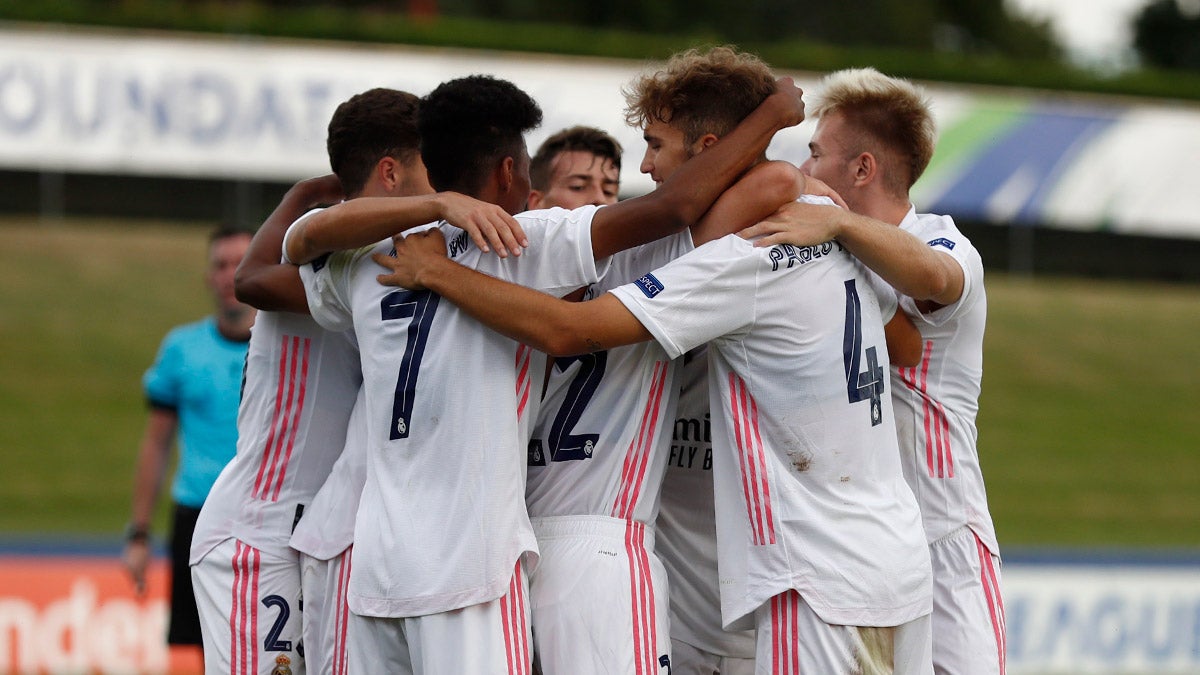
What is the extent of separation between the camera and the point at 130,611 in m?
8.41

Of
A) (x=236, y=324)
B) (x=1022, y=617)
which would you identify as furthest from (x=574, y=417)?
(x=1022, y=617)

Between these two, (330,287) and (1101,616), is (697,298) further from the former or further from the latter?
(1101,616)

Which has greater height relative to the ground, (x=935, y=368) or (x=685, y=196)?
(x=685, y=196)

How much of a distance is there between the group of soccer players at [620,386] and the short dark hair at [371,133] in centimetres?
41

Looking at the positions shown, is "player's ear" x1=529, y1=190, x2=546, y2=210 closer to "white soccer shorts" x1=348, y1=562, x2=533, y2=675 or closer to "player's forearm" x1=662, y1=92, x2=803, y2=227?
"player's forearm" x1=662, y1=92, x2=803, y2=227

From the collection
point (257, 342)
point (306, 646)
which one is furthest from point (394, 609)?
point (257, 342)

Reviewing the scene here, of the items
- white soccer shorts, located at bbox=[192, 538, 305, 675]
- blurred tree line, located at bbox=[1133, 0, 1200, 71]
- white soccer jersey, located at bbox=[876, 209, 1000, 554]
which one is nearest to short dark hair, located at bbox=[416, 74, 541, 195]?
white soccer jersey, located at bbox=[876, 209, 1000, 554]

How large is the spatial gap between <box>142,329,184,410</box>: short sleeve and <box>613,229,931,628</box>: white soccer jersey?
12.9 feet

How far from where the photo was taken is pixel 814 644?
3365 millimetres

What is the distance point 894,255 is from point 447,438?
1.25m

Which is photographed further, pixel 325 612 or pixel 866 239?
pixel 325 612

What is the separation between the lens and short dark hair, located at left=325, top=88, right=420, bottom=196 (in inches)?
155

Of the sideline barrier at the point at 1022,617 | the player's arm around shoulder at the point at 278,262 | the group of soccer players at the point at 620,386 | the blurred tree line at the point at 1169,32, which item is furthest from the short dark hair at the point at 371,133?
the blurred tree line at the point at 1169,32

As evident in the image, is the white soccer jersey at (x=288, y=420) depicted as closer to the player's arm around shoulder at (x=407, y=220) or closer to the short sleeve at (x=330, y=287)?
the short sleeve at (x=330, y=287)
